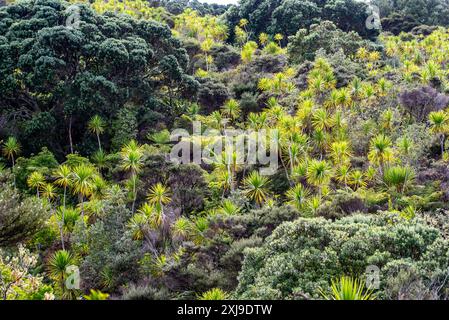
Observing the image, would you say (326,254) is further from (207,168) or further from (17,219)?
(207,168)

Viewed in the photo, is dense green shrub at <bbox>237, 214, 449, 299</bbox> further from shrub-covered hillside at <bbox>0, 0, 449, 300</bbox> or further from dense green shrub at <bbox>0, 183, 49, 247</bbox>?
dense green shrub at <bbox>0, 183, 49, 247</bbox>

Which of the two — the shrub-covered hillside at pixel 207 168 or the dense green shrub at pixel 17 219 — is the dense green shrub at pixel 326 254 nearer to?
the shrub-covered hillside at pixel 207 168

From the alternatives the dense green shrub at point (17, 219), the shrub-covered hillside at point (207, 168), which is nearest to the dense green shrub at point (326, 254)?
the shrub-covered hillside at point (207, 168)

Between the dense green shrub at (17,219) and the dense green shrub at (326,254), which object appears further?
the dense green shrub at (17,219)

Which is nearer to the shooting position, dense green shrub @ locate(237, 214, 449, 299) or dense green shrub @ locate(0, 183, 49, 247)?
dense green shrub @ locate(237, 214, 449, 299)

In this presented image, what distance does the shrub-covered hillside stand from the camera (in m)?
9.23

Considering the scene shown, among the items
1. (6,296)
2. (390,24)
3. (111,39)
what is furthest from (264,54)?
(6,296)

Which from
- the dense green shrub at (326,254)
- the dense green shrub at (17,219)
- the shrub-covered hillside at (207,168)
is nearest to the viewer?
the dense green shrub at (326,254)

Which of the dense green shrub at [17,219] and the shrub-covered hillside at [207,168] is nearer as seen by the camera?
the shrub-covered hillside at [207,168]

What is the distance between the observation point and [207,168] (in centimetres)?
2053

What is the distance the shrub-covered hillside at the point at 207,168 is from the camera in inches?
363

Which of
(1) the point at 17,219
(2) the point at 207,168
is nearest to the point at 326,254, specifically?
(1) the point at 17,219

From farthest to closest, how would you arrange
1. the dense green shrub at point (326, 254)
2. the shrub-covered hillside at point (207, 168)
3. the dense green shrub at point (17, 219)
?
the dense green shrub at point (17, 219) < the shrub-covered hillside at point (207, 168) < the dense green shrub at point (326, 254)

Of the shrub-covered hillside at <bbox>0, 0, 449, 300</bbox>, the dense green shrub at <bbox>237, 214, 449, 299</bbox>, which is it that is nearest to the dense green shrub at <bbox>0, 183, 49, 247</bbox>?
the shrub-covered hillside at <bbox>0, 0, 449, 300</bbox>
